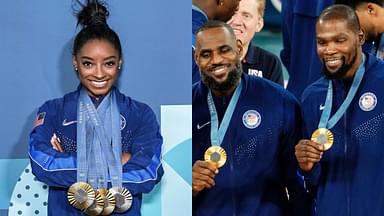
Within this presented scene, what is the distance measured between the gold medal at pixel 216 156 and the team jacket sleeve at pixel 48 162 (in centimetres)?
55

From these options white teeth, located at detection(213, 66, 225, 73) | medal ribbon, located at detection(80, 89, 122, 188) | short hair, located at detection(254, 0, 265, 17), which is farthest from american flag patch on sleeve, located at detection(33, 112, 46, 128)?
short hair, located at detection(254, 0, 265, 17)

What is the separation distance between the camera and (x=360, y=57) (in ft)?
8.85

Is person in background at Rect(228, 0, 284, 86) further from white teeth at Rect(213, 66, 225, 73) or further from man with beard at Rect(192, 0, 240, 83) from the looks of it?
white teeth at Rect(213, 66, 225, 73)

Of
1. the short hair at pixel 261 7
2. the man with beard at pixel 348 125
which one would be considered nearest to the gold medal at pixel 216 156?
the man with beard at pixel 348 125

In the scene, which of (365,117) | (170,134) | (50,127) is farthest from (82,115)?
→ (365,117)

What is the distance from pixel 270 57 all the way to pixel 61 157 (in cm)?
128

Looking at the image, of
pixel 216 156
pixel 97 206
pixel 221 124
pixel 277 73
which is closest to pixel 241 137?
pixel 221 124

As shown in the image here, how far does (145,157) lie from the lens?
2.26m

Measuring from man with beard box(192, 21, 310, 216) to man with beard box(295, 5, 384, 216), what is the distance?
113 millimetres

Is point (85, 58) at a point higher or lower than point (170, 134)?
higher

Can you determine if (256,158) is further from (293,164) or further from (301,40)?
(301,40)

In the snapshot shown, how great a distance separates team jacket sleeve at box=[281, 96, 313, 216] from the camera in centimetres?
276

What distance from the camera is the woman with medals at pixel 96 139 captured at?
2201 millimetres

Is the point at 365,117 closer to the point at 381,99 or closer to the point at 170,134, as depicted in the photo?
the point at 381,99
